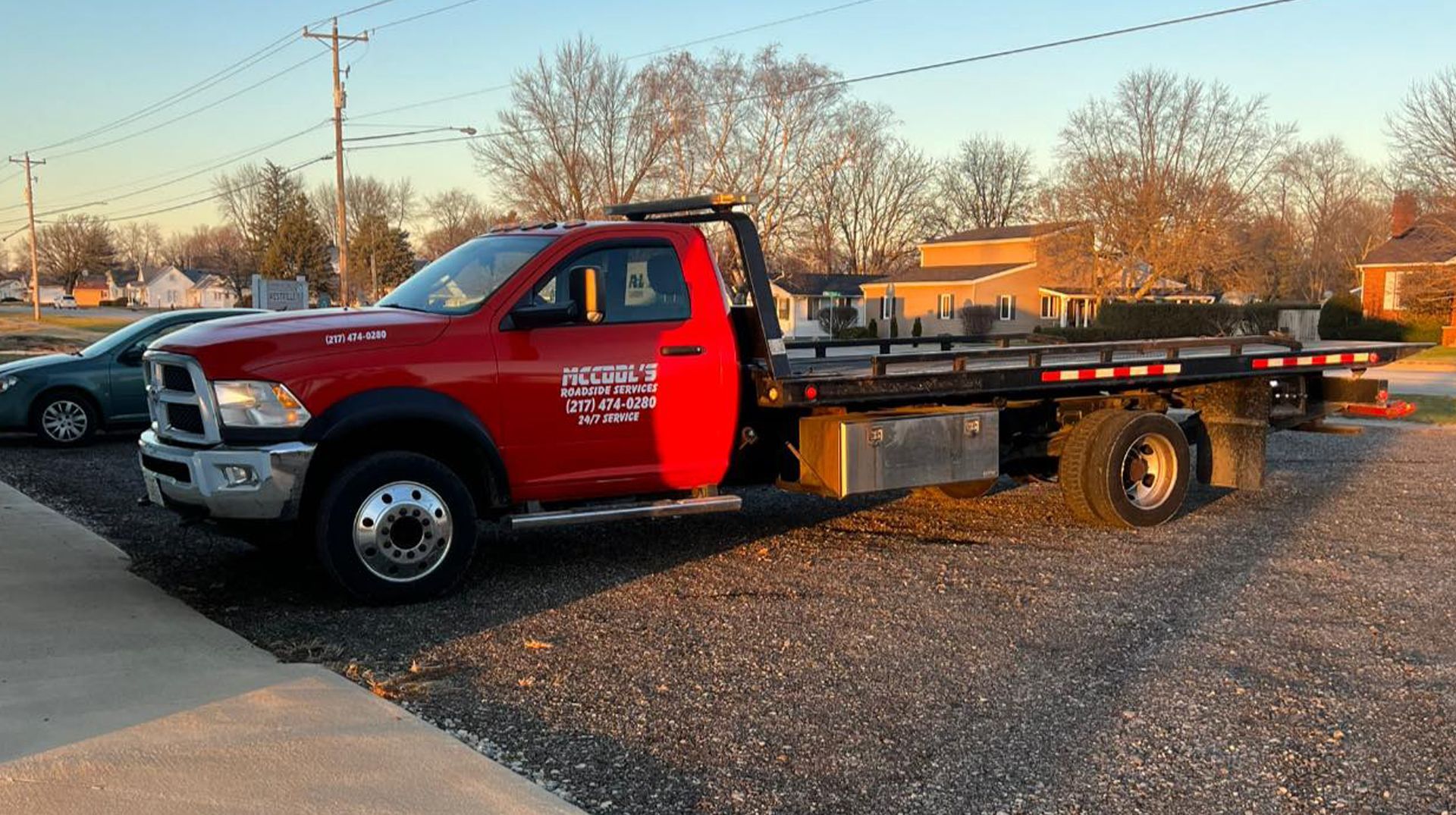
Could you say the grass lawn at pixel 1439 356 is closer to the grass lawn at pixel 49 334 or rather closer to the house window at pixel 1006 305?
the house window at pixel 1006 305

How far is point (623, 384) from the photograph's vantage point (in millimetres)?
7191

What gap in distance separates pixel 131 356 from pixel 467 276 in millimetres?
8013

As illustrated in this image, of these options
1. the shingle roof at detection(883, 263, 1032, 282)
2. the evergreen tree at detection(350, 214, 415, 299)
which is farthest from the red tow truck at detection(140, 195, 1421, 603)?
the evergreen tree at detection(350, 214, 415, 299)

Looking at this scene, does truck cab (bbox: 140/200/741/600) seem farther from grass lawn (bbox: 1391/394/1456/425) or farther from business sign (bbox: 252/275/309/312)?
business sign (bbox: 252/275/309/312)

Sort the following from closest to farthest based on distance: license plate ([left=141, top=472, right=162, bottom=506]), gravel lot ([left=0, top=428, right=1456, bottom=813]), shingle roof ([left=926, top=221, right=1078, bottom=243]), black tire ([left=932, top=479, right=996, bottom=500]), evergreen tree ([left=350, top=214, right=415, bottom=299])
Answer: gravel lot ([left=0, top=428, right=1456, bottom=813]) < license plate ([left=141, top=472, right=162, bottom=506]) < black tire ([left=932, top=479, right=996, bottom=500]) < shingle roof ([left=926, top=221, right=1078, bottom=243]) < evergreen tree ([left=350, top=214, right=415, bottom=299])

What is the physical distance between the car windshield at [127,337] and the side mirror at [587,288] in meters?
8.56

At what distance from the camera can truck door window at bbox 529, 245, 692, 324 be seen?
285 inches

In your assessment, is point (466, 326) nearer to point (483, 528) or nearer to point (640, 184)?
point (483, 528)

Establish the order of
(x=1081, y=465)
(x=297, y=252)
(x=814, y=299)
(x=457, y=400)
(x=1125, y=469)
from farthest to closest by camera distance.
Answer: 1. (x=297, y=252)
2. (x=814, y=299)
3. (x=1125, y=469)
4. (x=1081, y=465)
5. (x=457, y=400)

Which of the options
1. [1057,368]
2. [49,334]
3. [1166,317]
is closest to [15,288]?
[49,334]

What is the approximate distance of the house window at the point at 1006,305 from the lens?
63.5m

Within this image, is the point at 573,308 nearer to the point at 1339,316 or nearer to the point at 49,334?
the point at 49,334

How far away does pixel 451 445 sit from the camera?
23.1 ft

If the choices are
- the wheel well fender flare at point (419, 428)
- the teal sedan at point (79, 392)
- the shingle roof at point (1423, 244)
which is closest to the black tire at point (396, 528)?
the wheel well fender flare at point (419, 428)
